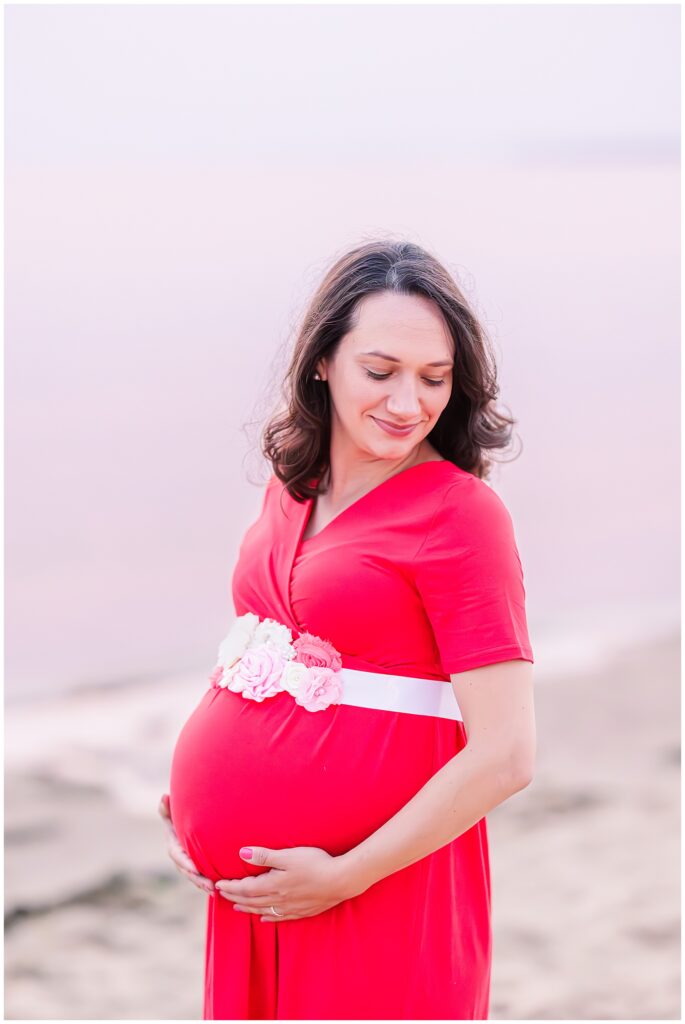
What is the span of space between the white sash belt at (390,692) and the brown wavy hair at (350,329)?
370mm

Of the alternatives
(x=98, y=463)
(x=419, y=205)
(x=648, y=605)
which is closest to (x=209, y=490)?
(x=98, y=463)

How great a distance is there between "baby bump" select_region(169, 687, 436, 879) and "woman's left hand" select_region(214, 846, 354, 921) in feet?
0.10

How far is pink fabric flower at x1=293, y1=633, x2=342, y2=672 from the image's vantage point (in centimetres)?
175

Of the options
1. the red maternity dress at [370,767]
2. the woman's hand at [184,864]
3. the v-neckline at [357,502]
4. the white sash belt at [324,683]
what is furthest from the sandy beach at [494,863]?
the v-neckline at [357,502]

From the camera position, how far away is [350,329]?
1.79 metres

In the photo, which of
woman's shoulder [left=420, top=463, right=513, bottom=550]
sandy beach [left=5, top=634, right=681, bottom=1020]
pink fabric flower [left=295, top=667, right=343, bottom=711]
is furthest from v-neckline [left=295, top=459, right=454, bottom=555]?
sandy beach [left=5, top=634, right=681, bottom=1020]

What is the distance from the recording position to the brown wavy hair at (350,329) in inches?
69.7

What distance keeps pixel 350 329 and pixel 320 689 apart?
557mm

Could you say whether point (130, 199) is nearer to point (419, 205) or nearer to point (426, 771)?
point (419, 205)

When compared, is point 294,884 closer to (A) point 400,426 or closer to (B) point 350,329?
(A) point 400,426

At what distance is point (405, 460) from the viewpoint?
186cm

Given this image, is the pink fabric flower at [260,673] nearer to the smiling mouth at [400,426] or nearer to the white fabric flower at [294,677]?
the white fabric flower at [294,677]

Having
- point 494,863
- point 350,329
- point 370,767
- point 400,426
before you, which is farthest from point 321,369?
point 494,863

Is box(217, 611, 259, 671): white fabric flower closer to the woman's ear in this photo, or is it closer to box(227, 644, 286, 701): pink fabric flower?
box(227, 644, 286, 701): pink fabric flower
